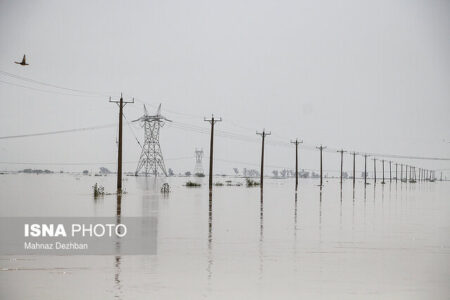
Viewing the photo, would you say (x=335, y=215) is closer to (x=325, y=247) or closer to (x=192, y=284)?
(x=325, y=247)

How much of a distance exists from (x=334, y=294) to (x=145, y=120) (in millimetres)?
97583

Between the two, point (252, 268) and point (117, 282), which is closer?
point (117, 282)

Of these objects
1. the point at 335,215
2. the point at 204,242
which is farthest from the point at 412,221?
the point at 204,242

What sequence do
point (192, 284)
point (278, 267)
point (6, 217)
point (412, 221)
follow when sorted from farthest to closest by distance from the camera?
point (412, 221)
point (6, 217)
point (278, 267)
point (192, 284)

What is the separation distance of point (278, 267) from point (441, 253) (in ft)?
19.3

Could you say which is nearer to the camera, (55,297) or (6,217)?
(55,297)

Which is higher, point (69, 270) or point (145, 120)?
point (145, 120)

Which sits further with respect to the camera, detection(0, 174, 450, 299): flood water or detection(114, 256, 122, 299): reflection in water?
detection(0, 174, 450, 299): flood water

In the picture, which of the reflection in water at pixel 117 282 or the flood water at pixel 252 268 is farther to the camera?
the flood water at pixel 252 268

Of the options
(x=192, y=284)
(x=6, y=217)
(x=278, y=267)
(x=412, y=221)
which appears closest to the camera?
(x=192, y=284)

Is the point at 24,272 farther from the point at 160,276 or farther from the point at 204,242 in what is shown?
the point at 204,242

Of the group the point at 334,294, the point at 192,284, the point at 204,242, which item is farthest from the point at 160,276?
the point at 204,242

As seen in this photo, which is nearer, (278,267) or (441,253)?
(278,267)

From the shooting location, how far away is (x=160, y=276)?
11242mm
